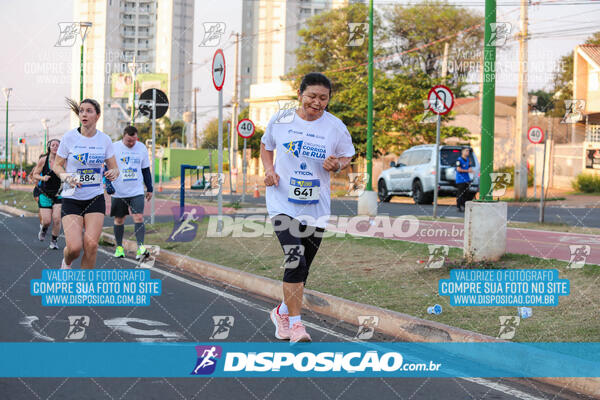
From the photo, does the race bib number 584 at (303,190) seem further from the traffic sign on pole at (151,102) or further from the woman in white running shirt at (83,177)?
the traffic sign on pole at (151,102)

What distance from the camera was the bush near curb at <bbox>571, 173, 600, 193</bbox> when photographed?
33938 millimetres

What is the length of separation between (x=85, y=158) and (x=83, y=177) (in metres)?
0.19

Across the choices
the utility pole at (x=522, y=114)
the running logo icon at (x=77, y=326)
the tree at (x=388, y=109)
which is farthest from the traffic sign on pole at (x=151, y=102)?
the tree at (x=388, y=109)

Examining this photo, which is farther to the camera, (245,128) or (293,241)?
(245,128)

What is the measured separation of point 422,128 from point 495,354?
38965 millimetres

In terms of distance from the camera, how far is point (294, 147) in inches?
230

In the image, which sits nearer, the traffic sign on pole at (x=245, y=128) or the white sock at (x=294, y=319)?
the white sock at (x=294, y=319)

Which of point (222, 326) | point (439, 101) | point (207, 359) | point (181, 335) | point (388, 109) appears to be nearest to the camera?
point (207, 359)

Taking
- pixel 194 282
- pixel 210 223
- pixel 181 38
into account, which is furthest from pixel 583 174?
pixel 181 38

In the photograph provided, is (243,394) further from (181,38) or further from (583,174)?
(181,38)

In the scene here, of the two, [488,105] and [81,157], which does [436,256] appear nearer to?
[488,105]

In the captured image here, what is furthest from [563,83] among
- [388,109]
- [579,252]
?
[579,252]

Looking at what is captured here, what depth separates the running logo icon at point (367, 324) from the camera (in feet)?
21.2

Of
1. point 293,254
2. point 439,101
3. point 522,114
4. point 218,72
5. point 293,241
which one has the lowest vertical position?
point 293,254
